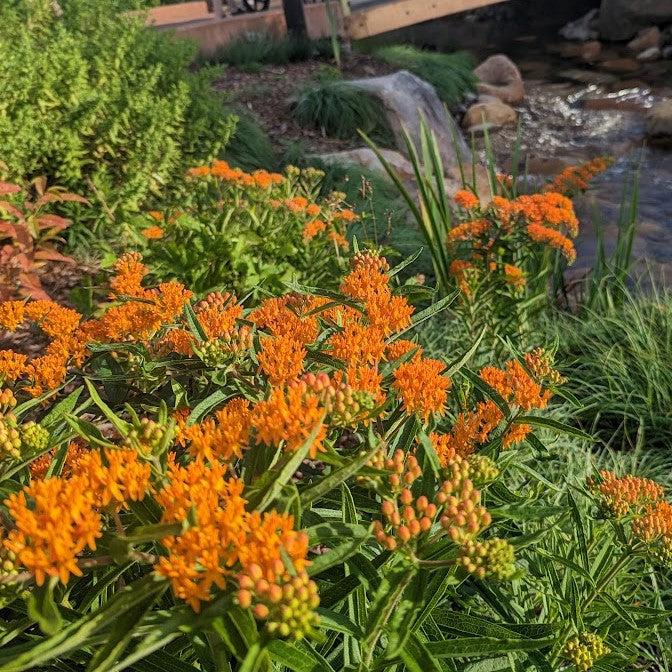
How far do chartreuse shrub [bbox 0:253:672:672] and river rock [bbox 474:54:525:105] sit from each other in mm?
10053

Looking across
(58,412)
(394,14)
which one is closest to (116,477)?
(58,412)

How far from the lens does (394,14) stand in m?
11.0

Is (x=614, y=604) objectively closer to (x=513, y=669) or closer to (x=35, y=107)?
(x=513, y=669)

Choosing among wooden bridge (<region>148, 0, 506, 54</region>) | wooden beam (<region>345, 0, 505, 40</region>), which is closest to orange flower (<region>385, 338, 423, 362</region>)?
wooden bridge (<region>148, 0, 506, 54</region>)

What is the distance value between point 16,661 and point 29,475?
0.52 metres

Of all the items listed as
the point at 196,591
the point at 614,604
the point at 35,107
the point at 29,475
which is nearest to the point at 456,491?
the point at 196,591

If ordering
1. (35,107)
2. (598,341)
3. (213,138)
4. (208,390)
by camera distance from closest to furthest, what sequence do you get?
1. (208,390)
2. (598,341)
3. (35,107)
4. (213,138)

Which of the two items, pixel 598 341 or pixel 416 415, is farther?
pixel 598 341

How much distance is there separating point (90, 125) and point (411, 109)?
182 inches

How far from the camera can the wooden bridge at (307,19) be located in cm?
962

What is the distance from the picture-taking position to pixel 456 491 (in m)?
1.16

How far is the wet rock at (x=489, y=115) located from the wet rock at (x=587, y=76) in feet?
9.08

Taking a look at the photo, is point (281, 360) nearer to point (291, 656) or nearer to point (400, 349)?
point (400, 349)

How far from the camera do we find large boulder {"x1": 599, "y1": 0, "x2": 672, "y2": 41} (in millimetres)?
14094
